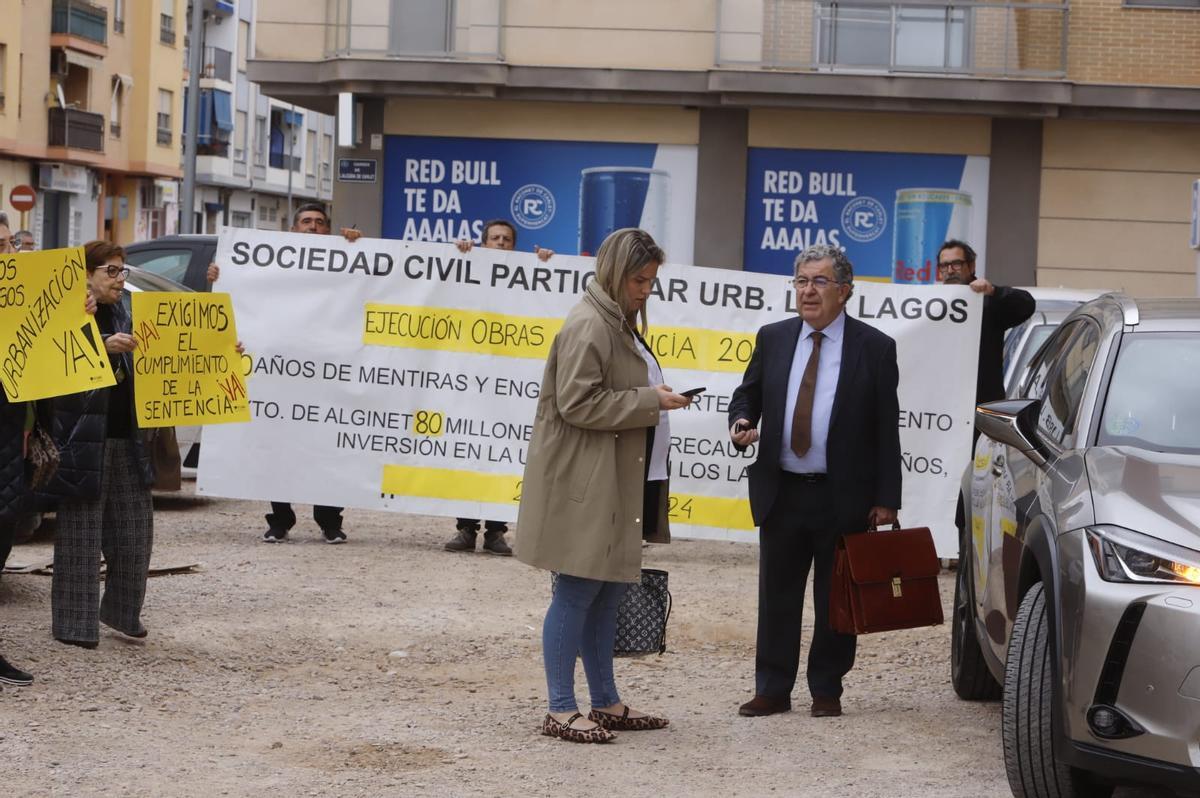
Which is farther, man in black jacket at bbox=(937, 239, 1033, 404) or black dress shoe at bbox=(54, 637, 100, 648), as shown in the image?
man in black jacket at bbox=(937, 239, 1033, 404)

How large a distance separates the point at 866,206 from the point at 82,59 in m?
41.1

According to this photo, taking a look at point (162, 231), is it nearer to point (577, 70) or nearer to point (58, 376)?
point (577, 70)

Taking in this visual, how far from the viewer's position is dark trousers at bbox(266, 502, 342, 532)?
11.5 m

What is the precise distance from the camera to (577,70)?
20375mm

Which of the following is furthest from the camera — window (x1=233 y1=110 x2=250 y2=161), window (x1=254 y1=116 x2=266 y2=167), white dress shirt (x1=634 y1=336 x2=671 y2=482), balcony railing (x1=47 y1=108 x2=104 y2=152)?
window (x1=254 y1=116 x2=266 y2=167)

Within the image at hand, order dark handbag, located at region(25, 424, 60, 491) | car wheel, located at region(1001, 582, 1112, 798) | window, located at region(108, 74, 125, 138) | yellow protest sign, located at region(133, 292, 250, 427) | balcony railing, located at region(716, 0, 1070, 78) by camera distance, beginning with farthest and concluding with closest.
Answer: window, located at region(108, 74, 125, 138)
balcony railing, located at region(716, 0, 1070, 78)
yellow protest sign, located at region(133, 292, 250, 427)
dark handbag, located at region(25, 424, 60, 491)
car wheel, located at region(1001, 582, 1112, 798)

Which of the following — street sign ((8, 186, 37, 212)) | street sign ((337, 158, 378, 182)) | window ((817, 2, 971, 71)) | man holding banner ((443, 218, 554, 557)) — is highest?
window ((817, 2, 971, 71))

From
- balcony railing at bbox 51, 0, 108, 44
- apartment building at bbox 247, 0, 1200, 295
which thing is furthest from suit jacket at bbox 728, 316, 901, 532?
balcony railing at bbox 51, 0, 108, 44

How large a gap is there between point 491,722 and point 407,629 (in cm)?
205

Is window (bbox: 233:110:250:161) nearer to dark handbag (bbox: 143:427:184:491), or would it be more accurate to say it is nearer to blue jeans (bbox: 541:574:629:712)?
dark handbag (bbox: 143:427:184:491)

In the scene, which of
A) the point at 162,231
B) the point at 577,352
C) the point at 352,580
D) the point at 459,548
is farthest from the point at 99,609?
the point at 162,231

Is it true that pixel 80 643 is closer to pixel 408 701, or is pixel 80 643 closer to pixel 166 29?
pixel 408 701

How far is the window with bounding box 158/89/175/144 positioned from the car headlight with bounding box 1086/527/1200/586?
6045 cm

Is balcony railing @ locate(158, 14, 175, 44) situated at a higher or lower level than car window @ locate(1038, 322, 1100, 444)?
higher
